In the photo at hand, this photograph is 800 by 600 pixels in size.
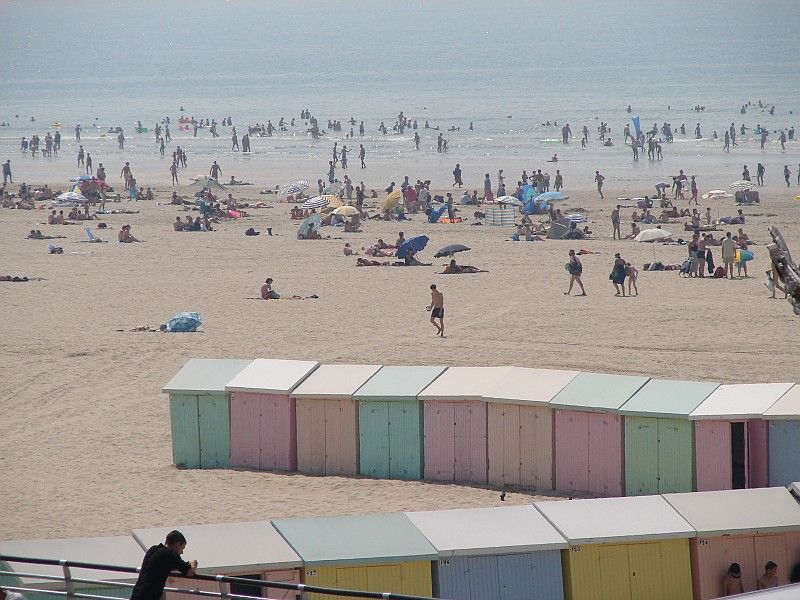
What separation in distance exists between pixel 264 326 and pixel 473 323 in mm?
3111

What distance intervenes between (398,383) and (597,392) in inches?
80.1

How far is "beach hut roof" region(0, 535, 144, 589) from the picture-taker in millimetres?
8250

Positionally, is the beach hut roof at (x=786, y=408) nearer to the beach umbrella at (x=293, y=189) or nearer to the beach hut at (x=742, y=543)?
the beach hut at (x=742, y=543)

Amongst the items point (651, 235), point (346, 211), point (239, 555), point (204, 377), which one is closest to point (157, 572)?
point (239, 555)

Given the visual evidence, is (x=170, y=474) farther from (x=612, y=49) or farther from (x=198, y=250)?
(x=612, y=49)

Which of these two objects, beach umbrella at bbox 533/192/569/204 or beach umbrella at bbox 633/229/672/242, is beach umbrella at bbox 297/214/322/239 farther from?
beach umbrella at bbox 533/192/569/204

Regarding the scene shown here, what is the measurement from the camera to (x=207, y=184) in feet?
136

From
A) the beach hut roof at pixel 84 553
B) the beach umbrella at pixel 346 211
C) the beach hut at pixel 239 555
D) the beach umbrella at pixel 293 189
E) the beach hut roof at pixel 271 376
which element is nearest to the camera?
the beach hut roof at pixel 84 553

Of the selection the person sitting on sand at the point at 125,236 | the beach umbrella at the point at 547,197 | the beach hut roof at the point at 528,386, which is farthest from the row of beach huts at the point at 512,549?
the beach umbrella at the point at 547,197

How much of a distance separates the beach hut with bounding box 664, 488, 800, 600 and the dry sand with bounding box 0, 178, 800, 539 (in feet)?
9.42

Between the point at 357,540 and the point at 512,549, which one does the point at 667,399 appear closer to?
the point at 512,549

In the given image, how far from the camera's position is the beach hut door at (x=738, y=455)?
1149 cm

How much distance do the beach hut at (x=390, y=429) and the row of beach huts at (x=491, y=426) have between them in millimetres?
12

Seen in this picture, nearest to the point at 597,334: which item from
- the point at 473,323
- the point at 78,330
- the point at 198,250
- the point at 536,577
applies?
the point at 473,323
